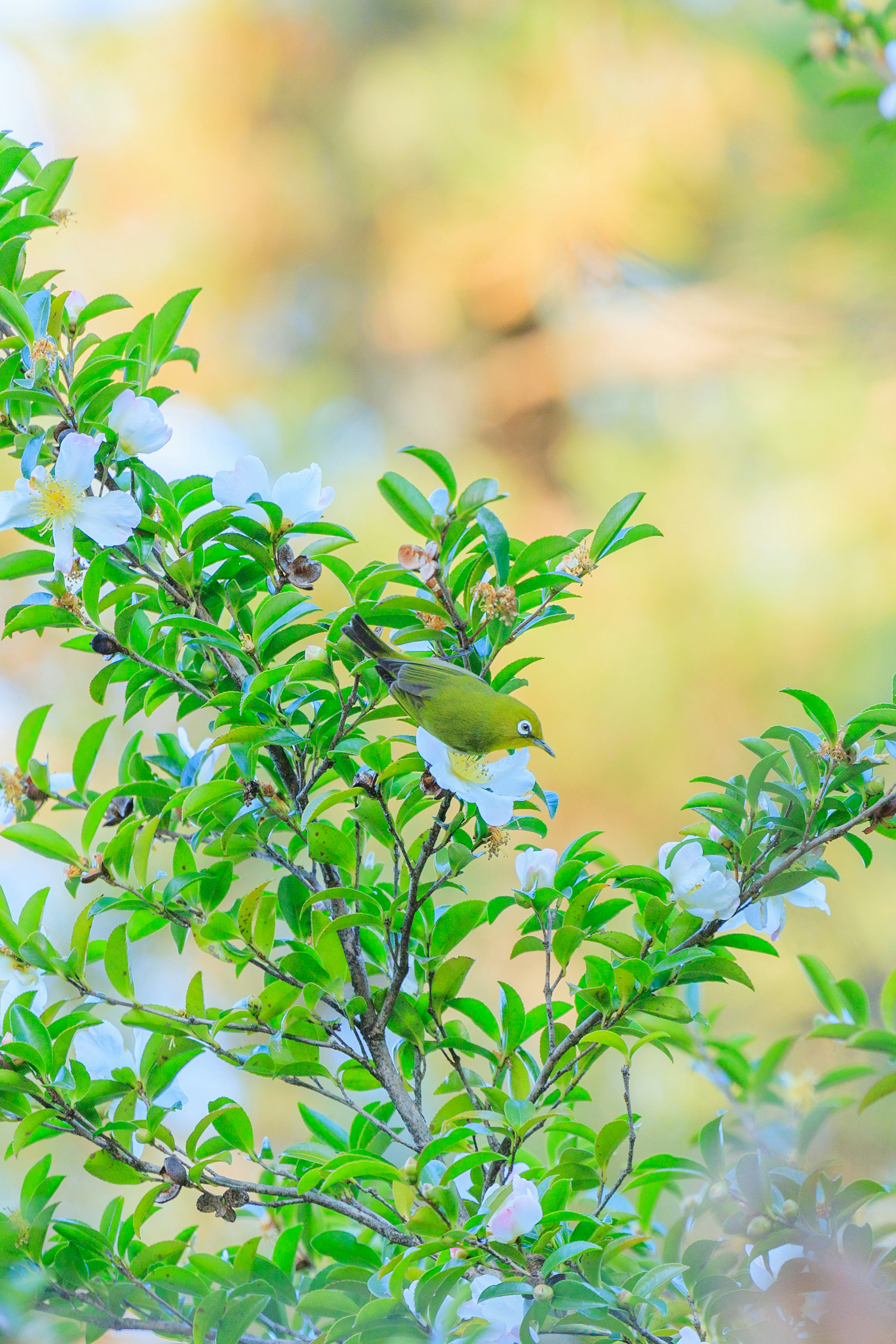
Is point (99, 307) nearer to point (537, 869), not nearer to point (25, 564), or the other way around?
point (25, 564)

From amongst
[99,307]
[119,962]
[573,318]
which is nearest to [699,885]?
[119,962]

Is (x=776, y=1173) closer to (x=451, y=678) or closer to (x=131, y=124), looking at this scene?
(x=451, y=678)

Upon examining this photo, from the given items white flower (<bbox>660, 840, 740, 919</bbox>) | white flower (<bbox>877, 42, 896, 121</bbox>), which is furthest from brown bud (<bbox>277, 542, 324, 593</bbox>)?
white flower (<bbox>877, 42, 896, 121</bbox>)

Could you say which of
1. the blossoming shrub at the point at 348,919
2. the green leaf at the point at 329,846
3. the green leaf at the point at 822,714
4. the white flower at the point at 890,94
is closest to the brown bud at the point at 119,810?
the blossoming shrub at the point at 348,919

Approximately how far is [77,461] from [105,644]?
84 mm

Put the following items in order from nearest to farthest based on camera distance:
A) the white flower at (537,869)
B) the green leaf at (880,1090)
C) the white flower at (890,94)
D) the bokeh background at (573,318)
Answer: the green leaf at (880,1090)
the white flower at (537,869)
the white flower at (890,94)
the bokeh background at (573,318)

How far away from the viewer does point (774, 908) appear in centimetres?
43

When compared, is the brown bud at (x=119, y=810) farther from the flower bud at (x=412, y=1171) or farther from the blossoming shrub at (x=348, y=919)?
the flower bud at (x=412, y=1171)

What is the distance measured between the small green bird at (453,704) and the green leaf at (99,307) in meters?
0.21

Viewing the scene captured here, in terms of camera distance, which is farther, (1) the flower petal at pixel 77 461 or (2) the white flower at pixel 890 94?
(2) the white flower at pixel 890 94

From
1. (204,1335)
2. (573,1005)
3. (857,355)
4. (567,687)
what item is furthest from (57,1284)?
(857,355)

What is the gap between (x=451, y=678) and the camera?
1.27 feet

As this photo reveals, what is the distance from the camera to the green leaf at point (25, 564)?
0.42m

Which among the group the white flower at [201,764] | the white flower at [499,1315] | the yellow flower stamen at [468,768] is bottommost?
the white flower at [499,1315]
